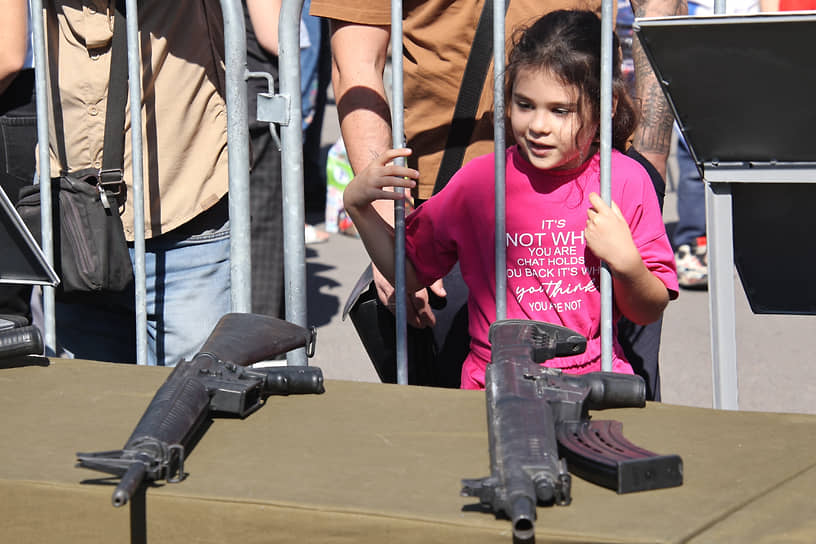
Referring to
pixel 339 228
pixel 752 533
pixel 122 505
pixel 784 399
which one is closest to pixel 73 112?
pixel 122 505

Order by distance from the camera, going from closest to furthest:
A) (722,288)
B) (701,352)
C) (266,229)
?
(722,288) < (266,229) < (701,352)

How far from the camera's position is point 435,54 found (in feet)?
8.79

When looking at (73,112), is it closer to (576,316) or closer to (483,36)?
(483,36)

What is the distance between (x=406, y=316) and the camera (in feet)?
8.49

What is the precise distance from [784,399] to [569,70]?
8.84 feet

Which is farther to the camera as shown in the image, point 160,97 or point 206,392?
point 160,97

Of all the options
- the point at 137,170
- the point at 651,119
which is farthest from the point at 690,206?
the point at 137,170

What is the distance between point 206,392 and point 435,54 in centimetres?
121

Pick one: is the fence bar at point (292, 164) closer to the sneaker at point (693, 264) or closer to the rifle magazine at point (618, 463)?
the rifle magazine at point (618, 463)

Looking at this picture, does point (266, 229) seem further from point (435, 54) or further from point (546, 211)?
point (546, 211)

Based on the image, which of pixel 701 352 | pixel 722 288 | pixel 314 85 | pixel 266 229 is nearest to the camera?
pixel 722 288

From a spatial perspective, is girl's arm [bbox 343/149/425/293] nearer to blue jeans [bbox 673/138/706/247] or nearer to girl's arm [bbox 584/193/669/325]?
girl's arm [bbox 584/193/669/325]

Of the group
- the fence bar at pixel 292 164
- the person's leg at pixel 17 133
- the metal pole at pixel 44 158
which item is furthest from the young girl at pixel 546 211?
the person's leg at pixel 17 133

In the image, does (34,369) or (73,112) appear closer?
(34,369)
